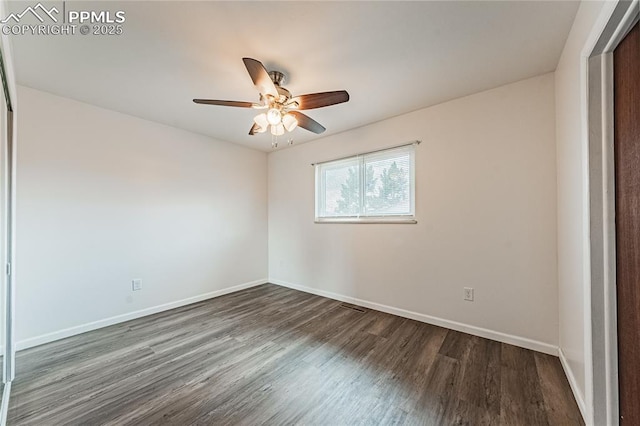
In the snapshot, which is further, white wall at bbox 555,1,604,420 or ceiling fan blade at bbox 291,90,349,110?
ceiling fan blade at bbox 291,90,349,110

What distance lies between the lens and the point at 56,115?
2314 mm

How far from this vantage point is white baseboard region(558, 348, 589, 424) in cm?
136

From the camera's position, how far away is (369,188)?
3160mm

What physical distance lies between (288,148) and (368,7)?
9.06 ft

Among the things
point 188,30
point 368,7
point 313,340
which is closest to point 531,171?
point 368,7

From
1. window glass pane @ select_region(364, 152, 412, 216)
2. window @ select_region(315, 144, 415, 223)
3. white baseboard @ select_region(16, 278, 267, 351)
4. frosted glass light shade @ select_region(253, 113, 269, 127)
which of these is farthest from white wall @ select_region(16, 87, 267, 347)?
window glass pane @ select_region(364, 152, 412, 216)

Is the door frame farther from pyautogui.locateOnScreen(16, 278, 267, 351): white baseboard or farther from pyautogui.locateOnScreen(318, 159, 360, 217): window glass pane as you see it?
pyautogui.locateOnScreen(16, 278, 267, 351): white baseboard

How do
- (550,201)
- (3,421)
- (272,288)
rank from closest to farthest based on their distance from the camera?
(3,421) → (550,201) → (272,288)

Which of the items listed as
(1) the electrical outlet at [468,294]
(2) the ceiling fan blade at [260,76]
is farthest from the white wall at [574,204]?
(2) the ceiling fan blade at [260,76]

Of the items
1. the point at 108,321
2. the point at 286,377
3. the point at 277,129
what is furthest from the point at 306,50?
the point at 108,321

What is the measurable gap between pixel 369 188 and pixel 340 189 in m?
0.50

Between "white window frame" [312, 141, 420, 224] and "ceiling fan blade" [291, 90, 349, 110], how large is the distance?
4.22ft

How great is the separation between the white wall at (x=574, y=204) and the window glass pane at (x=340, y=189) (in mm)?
1993

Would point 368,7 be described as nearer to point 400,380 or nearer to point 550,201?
point 550,201
